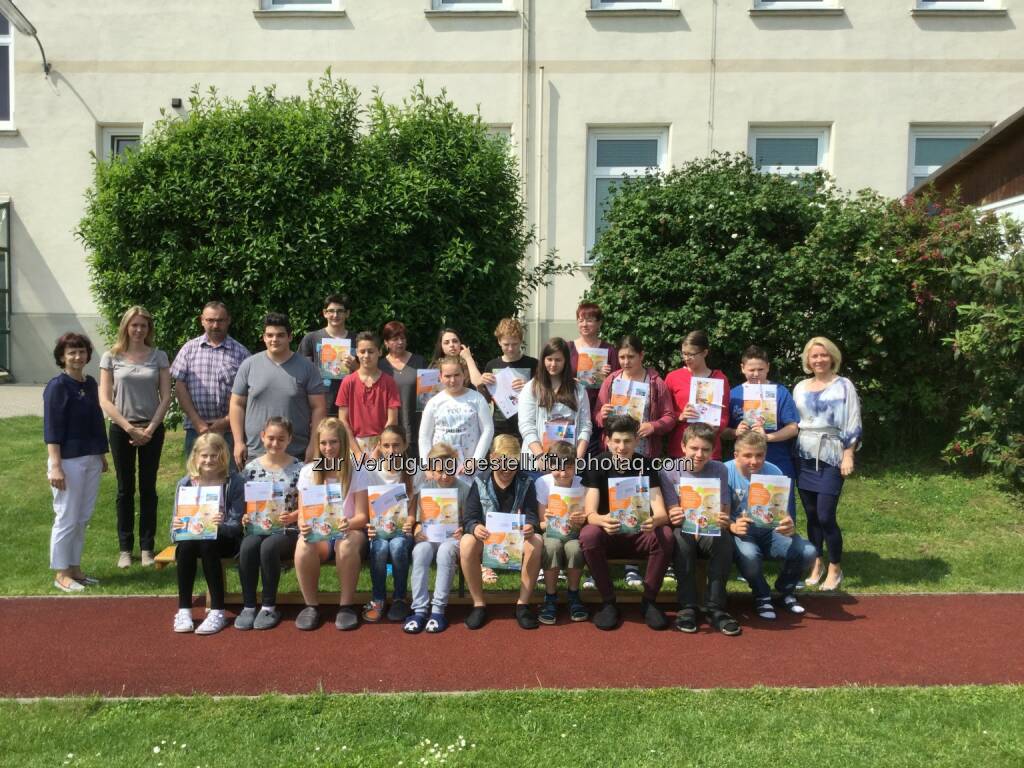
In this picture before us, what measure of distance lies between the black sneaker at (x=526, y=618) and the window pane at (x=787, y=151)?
11845mm

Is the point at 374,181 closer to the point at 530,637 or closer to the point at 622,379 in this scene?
the point at 622,379

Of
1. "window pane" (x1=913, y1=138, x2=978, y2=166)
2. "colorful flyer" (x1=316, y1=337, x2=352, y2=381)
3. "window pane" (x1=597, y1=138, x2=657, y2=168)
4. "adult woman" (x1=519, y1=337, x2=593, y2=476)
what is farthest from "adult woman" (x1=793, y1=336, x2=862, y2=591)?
"window pane" (x1=913, y1=138, x2=978, y2=166)

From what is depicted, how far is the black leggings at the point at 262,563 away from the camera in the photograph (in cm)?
540

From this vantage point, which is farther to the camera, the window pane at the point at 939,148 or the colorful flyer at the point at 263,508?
the window pane at the point at 939,148

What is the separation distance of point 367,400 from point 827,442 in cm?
340

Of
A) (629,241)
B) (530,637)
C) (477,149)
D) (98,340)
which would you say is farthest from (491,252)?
(98,340)

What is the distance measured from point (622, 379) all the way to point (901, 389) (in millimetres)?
4912

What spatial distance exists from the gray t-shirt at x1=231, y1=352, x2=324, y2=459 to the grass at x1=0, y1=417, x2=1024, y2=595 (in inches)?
41.9

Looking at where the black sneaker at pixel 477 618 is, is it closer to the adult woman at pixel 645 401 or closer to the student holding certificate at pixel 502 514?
the student holding certificate at pixel 502 514

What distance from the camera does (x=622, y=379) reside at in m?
6.19

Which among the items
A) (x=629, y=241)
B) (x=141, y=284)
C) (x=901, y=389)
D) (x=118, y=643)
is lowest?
(x=118, y=643)

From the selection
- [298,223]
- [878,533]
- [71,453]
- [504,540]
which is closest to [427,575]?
[504,540]

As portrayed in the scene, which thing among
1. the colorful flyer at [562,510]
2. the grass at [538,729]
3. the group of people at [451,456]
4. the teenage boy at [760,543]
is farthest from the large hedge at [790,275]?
the grass at [538,729]

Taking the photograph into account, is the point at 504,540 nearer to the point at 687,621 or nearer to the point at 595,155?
the point at 687,621
